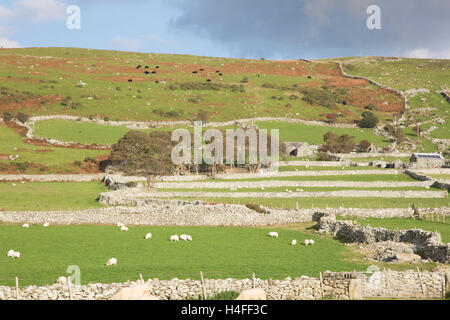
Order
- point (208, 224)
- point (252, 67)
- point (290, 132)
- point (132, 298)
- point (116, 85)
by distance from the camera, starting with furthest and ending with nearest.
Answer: point (252, 67) → point (116, 85) → point (290, 132) → point (208, 224) → point (132, 298)

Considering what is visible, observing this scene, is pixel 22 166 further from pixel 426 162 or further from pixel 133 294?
pixel 426 162

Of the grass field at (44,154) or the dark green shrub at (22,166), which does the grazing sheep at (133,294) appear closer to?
the grass field at (44,154)

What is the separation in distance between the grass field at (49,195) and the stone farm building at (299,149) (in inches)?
1627

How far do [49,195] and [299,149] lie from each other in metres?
51.4

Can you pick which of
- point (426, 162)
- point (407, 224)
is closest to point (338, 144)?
point (426, 162)

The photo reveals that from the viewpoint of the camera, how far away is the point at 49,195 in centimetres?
6153

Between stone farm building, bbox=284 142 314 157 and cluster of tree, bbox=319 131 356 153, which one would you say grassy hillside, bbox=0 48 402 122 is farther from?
stone farm building, bbox=284 142 314 157

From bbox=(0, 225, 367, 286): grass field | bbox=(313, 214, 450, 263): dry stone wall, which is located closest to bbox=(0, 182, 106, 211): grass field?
bbox=(0, 225, 367, 286): grass field

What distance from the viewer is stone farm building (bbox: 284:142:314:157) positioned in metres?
95.5

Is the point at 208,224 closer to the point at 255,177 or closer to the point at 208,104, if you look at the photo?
the point at 255,177

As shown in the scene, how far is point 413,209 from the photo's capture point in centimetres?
5041

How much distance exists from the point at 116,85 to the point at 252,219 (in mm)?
108143

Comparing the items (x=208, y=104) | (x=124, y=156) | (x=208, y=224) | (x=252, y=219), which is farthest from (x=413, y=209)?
(x=208, y=104)

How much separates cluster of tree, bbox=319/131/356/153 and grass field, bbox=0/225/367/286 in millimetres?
56942
